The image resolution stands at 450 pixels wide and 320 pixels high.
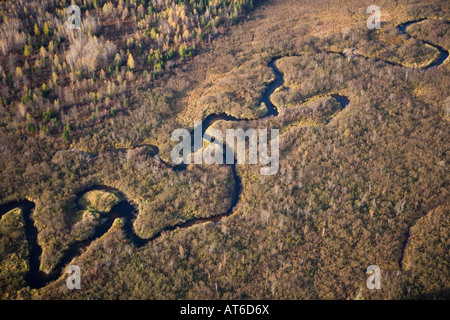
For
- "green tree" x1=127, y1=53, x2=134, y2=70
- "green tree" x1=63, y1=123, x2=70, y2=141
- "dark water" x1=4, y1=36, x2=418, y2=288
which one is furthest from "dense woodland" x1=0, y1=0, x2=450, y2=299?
"dark water" x1=4, y1=36, x2=418, y2=288

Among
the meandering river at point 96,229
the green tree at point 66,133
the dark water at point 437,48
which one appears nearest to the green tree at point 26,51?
the green tree at point 66,133

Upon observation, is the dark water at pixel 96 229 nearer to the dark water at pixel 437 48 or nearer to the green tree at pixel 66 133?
the green tree at pixel 66 133

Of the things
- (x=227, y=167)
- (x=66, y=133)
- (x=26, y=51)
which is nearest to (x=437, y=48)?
(x=227, y=167)

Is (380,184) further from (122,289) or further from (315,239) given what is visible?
(122,289)

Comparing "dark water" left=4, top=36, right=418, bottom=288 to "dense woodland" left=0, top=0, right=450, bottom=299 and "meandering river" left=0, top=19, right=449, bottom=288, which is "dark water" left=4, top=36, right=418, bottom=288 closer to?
"meandering river" left=0, top=19, right=449, bottom=288

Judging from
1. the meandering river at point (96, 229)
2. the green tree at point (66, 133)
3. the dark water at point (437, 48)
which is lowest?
the meandering river at point (96, 229)

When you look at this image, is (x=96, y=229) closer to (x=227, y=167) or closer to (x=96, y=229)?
(x=96, y=229)

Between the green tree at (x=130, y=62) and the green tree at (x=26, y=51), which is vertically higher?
the green tree at (x=26, y=51)

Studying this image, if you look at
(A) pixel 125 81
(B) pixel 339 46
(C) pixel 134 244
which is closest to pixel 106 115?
(A) pixel 125 81

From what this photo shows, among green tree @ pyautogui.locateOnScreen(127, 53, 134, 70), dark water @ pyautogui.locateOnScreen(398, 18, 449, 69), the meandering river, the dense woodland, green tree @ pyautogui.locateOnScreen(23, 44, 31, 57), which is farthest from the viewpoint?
dark water @ pyautogui.locateOnScreen(398, 18, 449, 69)
